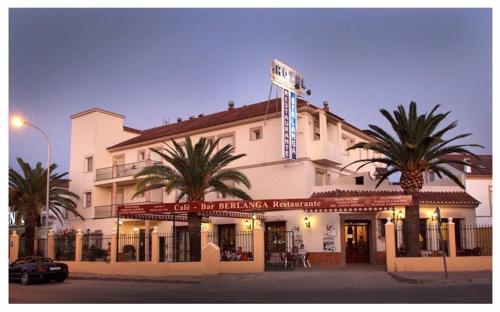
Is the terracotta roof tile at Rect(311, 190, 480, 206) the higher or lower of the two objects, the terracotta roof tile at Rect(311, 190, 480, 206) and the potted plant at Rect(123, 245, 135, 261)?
the higher

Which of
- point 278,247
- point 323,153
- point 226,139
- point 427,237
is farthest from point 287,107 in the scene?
point 427,237

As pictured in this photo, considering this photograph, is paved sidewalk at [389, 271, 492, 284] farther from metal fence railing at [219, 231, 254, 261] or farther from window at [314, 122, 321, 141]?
window at [314, 122, 321, 141]

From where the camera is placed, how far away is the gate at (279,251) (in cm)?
2609

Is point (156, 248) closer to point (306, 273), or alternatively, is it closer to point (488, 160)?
point (306, 273)

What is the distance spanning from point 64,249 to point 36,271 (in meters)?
9.39

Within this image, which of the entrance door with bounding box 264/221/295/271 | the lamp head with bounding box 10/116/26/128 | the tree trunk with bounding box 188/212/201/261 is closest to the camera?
the tree trunk with bounding box 188/212/201/261

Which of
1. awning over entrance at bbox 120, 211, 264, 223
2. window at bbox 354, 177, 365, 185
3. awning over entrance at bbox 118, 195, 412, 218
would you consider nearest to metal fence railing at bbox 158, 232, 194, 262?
awning over entrance at bbox 120, 211, 264, 223

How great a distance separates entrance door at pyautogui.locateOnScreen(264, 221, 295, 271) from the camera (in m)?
26.2

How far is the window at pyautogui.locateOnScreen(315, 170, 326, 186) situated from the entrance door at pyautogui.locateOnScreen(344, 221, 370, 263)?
3.03m

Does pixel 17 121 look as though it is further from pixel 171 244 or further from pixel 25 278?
pixel 171 244

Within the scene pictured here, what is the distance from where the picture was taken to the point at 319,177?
32.4m

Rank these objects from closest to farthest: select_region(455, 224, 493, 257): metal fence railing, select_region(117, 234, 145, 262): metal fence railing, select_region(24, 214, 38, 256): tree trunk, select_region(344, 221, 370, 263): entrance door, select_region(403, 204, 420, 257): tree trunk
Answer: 1. select_region(403, 204, 420, 257): tree trunk
2. select_region(455, 224, 493, 257): metal fence railing
3. select_region(344, 221, 370, 263): entrance door
4. select_region(117, 234, 145, 262): metal fence railing
5. select_region(24, 214, 38, 256): tree trunk

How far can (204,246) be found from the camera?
24.7 m

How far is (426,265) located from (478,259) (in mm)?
2251
